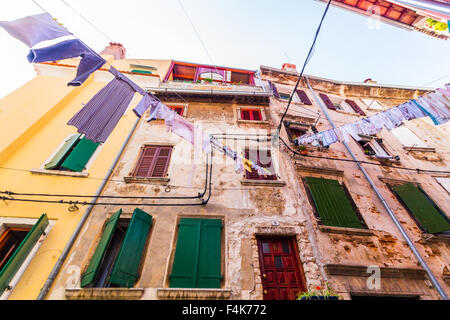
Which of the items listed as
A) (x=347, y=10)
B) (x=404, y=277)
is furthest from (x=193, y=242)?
(x=347, y=10)

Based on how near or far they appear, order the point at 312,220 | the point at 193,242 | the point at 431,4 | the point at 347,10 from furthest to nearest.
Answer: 1. the point at 347,10
2. the point at 312,220
3. the point at 193,242
4. the point at 431,4

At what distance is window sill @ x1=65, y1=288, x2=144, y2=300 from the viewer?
423 centimetres

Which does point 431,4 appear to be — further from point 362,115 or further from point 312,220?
point 362,115

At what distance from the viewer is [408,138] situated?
10.5 m

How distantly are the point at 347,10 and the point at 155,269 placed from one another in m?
15.0

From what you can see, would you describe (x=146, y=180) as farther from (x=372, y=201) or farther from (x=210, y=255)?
(x=372, y=201)

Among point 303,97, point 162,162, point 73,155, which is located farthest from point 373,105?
point 73,155

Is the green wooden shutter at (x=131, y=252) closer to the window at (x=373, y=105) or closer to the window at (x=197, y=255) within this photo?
the window at (x=197, y=255)

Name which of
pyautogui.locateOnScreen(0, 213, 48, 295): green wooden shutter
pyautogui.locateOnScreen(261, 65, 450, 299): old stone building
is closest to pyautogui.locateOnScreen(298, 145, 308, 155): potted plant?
pyautogui.locateOnScreen(261, 65, 450, 299): old stone building

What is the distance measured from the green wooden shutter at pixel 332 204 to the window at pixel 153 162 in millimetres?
5773

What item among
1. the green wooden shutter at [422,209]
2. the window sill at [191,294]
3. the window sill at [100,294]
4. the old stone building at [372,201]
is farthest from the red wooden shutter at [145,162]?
the green wooden shutter at [422,209]

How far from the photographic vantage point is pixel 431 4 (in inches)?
165

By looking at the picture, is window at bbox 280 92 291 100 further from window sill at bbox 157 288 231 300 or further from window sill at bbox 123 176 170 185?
window sill at bbox 157 288 231 300

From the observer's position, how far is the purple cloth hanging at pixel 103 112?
4504 millimetres
